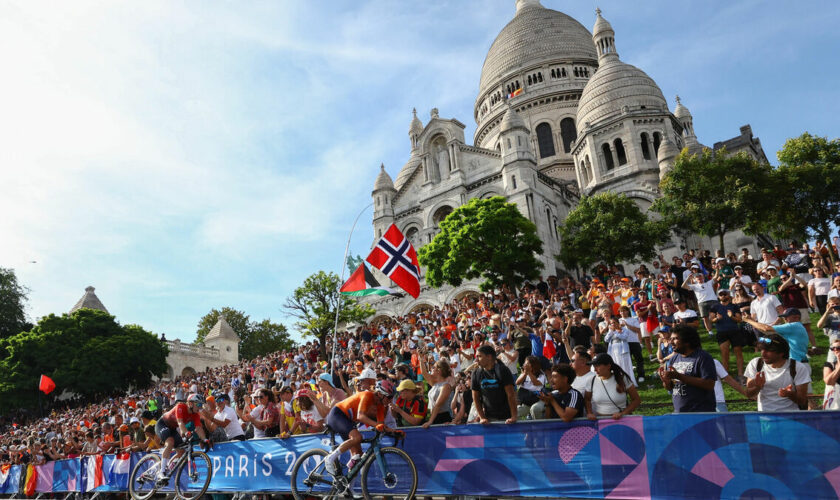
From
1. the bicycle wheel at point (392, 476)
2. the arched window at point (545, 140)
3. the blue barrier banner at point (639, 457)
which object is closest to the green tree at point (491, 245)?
the blue barrier banner at point (639, 457)

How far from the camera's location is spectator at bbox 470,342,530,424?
7238 mm

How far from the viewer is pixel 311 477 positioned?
25.1ft

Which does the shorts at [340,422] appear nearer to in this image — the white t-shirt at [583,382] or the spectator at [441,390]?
the spectator at [441,390]

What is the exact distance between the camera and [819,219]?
26375mm

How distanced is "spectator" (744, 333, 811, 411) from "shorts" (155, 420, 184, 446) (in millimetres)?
8572

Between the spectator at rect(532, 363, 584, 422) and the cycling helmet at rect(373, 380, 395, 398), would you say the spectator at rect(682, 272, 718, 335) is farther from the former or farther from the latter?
the cycling helmet at rect(373, 380, 395, 398)

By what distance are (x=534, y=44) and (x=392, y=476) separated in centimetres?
5987

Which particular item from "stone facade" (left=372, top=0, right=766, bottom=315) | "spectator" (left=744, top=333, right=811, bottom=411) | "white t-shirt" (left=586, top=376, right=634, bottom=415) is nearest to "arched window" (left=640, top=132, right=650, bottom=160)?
"stone facade" (left=372, top=0, right=766, bottom=315)

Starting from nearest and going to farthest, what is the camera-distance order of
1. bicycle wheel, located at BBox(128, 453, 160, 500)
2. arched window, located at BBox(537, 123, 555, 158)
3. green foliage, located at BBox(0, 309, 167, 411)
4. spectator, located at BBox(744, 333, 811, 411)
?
spectator, located at BBox(744, 333, 811, 411)
bicycle wheel, located at BBox(128, 453, 160, 500)
green foliage, located at BBox(0, 309, 167, 411)
arched window, located at BBox(537, 123, 555, 158)

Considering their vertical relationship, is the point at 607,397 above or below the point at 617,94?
below

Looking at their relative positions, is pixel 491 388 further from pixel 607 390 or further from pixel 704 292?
pixel 704 292

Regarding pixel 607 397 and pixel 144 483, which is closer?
pixel 607 397

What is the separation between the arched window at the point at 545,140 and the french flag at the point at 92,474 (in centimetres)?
4880

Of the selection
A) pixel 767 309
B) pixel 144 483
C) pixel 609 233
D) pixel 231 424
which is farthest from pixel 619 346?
pixel 609 233
